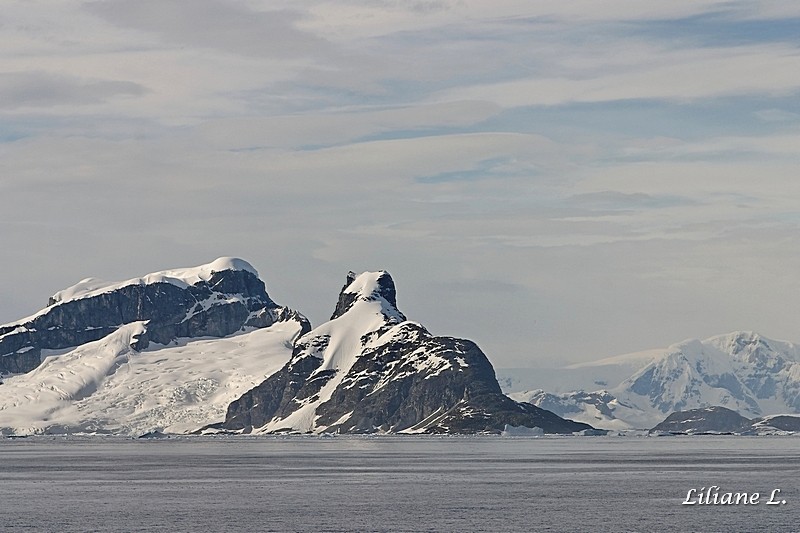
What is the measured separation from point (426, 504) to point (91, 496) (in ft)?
158

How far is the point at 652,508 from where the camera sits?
158 metres

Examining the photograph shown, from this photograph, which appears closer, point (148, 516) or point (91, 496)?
point (148, 516)

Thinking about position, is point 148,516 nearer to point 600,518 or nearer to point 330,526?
point 330,526

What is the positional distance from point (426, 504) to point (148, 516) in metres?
35.1

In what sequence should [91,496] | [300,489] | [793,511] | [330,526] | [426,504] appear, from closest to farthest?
[330,526] → [793,511] → [426,504] → [91,496] → [300,489]

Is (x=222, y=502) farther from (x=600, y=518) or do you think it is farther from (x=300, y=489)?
(x=600, y=518)

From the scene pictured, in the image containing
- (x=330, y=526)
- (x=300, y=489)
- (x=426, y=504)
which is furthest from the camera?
(x=300, y=489)

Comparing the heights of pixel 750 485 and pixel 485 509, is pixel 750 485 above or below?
below

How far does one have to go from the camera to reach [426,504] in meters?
166

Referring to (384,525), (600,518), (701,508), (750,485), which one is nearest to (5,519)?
(384,525)

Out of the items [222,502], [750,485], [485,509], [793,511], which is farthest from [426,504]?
[750,485]
